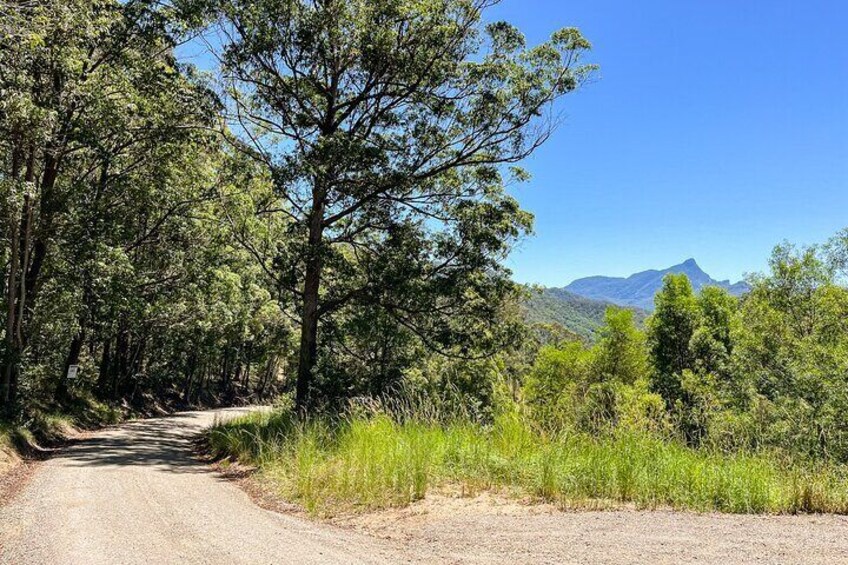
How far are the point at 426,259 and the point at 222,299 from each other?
603 inches

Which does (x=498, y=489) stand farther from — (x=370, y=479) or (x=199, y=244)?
(x=199, y=244)

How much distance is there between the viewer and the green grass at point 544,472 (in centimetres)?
605

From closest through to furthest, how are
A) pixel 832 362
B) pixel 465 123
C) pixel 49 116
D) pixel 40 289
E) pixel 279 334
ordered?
1. pixel 49 116
2. pixel 465 123
3. pixel 40 289
4. pixel 832 362
5. pixel 279 334

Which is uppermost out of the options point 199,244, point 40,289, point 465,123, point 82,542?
point 465,123

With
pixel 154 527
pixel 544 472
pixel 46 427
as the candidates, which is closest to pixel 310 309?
pixel 46 427

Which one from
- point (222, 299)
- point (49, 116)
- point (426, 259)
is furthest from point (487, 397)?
point (49, 116)

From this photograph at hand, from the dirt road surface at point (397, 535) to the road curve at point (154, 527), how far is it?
2 cm

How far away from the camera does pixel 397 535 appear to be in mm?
5410

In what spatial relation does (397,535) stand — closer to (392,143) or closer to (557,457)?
(557,457)

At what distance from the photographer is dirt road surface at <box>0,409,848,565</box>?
449cm

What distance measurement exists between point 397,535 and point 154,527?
2710mm

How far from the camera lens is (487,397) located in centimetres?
2608

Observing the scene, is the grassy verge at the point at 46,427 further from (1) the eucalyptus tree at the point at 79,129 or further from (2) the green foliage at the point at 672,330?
(2) the green foliage at the point at 672,330

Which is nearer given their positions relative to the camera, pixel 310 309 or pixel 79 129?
pixel 79 129
